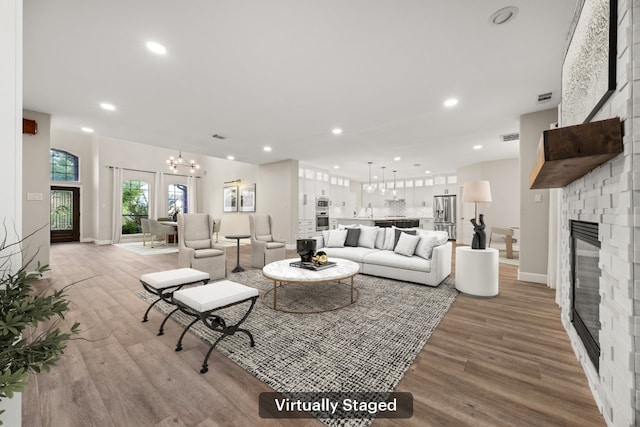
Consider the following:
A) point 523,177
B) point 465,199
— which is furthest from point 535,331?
point 523,177

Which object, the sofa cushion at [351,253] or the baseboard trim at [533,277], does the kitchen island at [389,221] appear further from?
the baseboard trim at [533,277]

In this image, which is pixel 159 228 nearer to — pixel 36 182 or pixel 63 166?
pixel 36 182

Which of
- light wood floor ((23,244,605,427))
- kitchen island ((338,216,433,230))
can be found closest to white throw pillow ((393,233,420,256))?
light wood floor ((23,244,605,427))

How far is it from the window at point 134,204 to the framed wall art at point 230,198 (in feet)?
8.98

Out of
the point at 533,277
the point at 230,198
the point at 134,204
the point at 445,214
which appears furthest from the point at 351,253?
→ the point at 134,204

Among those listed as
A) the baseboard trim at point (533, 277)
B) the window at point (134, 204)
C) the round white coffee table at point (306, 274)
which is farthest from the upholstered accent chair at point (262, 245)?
the window at point (134, 204)

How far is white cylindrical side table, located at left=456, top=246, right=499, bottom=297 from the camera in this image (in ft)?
10.8

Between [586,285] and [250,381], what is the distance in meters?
2.43

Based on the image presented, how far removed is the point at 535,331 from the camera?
7.93ft

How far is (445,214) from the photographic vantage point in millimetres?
9164

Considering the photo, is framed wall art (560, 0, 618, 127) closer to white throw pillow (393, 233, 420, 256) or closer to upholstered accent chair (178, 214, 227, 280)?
white throw pillow (393, 233, 420, 256)

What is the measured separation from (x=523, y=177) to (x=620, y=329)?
138 inches

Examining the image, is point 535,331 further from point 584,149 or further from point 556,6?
point 556,6

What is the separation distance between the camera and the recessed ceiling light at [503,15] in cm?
191
